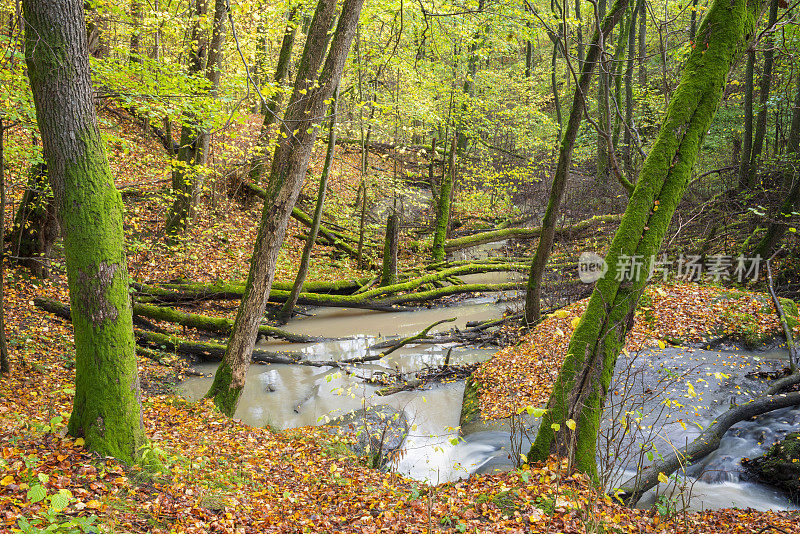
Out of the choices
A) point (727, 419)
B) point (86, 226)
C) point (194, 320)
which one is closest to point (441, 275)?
point (194, 320)

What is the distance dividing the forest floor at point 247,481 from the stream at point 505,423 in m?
0.61

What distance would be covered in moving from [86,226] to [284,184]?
287 cm

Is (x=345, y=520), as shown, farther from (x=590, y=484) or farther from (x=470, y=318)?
(x=470, y=318)

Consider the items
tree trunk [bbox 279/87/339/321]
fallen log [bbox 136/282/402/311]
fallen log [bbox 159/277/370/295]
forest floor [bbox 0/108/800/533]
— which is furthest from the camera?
fallen log [bbox 159/277/370/295]

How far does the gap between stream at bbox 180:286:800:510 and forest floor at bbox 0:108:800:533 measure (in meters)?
0.61

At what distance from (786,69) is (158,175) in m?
18.7

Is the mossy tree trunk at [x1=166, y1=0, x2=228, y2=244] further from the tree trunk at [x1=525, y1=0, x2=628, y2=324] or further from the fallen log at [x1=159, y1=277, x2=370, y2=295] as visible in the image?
the tree trunk at [x1=525, y1=0, x2=628, y2=324]

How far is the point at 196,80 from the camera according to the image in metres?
8.58

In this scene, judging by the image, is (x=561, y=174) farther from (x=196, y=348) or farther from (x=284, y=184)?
(x=196, y=348)

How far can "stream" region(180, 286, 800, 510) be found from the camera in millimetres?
6121

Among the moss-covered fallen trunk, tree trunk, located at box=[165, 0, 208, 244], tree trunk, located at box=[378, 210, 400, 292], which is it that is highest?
tree trunk, located at box=[165, 0, 208, 244]

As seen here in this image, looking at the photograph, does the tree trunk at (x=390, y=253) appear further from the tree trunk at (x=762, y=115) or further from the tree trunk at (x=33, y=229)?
the tree trunk at (x=762, y=115)

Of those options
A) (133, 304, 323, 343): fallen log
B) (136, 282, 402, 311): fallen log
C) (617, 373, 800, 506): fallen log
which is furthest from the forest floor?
(136, 282, 402, 311): fallen log

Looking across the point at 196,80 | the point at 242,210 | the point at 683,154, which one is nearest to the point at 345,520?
the point at 683,154
